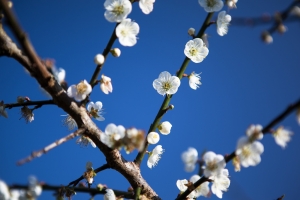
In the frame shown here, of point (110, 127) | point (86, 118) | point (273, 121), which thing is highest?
point (86, 118)

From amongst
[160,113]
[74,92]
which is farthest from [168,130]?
[74,92]

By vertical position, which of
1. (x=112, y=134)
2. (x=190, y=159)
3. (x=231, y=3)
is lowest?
(x=190, y=159)

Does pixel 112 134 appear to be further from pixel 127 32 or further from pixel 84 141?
pixel 127 32

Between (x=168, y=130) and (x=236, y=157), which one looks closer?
(x=236, y=157)

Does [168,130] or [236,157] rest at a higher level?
[168,130]

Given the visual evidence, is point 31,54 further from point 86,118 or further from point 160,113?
point 160,113

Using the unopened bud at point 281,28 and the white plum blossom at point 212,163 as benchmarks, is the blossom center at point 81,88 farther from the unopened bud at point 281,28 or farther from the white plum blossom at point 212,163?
the unopened bud at point 281,28

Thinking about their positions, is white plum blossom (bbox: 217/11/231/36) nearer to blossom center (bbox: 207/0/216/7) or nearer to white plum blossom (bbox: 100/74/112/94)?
blossom center (bbox: 207/0/216/7)

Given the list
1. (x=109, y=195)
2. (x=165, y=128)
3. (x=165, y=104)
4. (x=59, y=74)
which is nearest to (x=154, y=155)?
(x=165, y=128)
